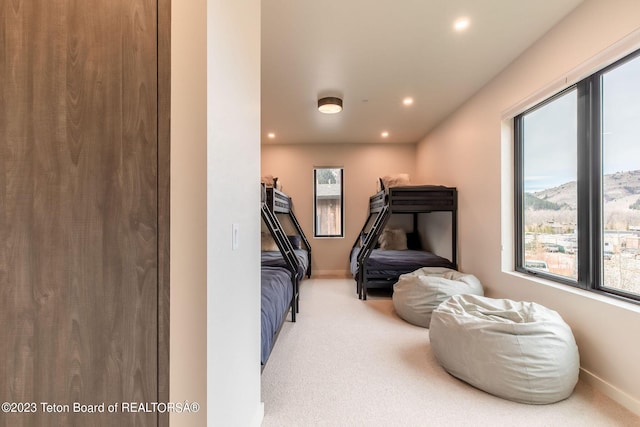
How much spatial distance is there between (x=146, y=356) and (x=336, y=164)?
498 cm

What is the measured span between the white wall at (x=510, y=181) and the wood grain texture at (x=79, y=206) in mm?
2582

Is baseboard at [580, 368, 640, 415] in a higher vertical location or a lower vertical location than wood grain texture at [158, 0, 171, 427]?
lower

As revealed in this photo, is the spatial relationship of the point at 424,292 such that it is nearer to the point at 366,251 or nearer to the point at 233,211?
the point at 366,251

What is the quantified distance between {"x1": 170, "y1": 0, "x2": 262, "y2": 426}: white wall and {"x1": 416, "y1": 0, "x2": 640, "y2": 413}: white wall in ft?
7.60

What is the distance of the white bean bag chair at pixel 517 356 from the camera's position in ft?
5.49

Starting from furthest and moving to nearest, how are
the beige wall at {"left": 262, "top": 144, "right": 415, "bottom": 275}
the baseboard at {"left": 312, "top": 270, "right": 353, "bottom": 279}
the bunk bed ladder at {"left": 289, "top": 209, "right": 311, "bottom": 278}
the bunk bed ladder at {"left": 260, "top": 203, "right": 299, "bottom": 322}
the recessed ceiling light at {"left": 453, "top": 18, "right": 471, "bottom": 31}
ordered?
the beige wall at {"left": 262, "top": 144, "right": 415, "bottom": 275} < the baseboard at {"left": 312, "top": 270, "right": 353, "bottom": 279} < the bunk bed ladder at {"left": 289, "top": 209, "right": 311, "bottom": 278} < the bunk bed ladder at {"left": 260, "top": 203, "right": 299, "bottom": 322} < the recessed ceiling light at {"left": 453, "top": 18, "right": 471, "bottom": 31}

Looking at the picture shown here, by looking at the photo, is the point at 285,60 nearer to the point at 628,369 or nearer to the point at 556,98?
the point at 556,98

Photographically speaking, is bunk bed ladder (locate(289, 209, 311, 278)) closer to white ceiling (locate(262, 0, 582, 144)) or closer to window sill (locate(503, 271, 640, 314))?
white ceiling (locate(262, 0, 582, 144))

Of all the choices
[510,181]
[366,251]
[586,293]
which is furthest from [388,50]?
[366,251]

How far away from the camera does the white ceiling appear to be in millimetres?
2029

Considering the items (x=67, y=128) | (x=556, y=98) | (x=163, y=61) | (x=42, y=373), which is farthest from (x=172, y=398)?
(x=556, y=98)

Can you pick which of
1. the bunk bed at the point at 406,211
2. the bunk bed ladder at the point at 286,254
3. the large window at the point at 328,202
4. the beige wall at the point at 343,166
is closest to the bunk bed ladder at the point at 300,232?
the beige wall at the point at 343,166

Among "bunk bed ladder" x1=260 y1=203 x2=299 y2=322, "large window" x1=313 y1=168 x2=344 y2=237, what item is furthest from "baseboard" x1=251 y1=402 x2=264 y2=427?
"large window" x1=313 y1=168 x2=344 y2=237

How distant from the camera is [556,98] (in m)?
2.39
